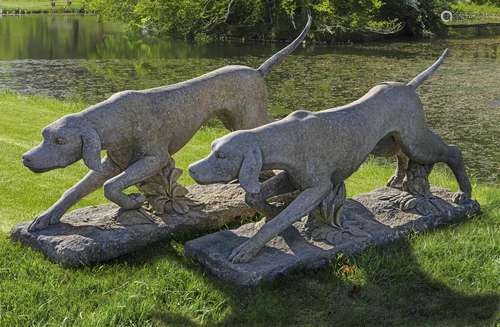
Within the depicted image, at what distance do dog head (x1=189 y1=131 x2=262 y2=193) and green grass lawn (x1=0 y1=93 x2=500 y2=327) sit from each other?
2.57 feet

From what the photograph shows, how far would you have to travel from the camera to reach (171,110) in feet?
16.8

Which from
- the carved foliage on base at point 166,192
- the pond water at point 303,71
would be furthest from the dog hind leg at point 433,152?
the pond water at point 303,71

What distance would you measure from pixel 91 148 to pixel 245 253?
1378 mm

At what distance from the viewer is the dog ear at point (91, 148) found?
456 cm

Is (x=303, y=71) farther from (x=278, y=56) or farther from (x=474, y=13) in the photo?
(x=474, y=13)

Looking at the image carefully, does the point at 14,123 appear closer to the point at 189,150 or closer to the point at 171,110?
the point at 189,150

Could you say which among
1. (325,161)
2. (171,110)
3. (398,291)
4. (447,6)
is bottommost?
(398,291)

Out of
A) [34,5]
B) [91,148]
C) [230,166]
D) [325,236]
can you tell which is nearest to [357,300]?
[325,236]

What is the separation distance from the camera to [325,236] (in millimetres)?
4895

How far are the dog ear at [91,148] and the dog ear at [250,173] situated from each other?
114 cm

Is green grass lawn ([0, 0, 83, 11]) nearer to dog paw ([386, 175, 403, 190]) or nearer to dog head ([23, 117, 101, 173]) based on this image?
dog paw ([386, 175, 403, 190])

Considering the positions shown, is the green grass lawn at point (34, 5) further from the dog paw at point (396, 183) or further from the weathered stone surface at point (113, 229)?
the dog paw at point (396, 183)


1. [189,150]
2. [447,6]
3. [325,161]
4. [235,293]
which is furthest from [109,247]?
[447,6]

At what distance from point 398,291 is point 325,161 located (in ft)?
3.55
